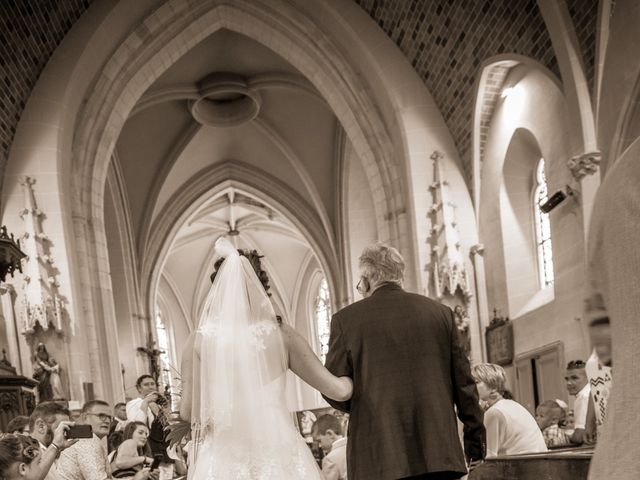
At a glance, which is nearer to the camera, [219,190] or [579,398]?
[579,398]

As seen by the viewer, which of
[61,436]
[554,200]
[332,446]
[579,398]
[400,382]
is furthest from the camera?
[554,200]

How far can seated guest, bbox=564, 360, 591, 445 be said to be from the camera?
7008mm

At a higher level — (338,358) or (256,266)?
(256,266)

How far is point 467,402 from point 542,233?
1135 cm

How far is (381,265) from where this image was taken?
4.01m

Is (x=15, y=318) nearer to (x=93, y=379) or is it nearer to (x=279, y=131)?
(x=93, y=379)

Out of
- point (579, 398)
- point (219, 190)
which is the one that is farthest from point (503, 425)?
point (219, 190)

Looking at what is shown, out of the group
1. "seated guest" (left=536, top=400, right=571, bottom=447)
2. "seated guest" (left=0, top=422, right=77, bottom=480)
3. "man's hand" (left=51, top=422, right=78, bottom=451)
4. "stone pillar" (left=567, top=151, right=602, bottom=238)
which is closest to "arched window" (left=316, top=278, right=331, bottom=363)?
"stone pillar" (left=567, top=151, right=602, bottom=238)

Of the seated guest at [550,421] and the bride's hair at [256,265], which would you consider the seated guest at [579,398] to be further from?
the bride's hair at [256,265]

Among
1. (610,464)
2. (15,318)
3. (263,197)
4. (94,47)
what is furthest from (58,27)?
(610,464)

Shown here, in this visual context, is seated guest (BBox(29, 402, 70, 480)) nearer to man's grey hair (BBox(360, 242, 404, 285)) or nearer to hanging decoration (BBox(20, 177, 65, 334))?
man's grey hair (BBox(360, 242, 404, 285))

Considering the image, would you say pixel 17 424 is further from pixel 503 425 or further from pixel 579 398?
pixel 579 398

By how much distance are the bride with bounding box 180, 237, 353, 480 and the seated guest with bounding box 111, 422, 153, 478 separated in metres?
2.45

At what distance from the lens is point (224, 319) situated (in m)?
4.53
